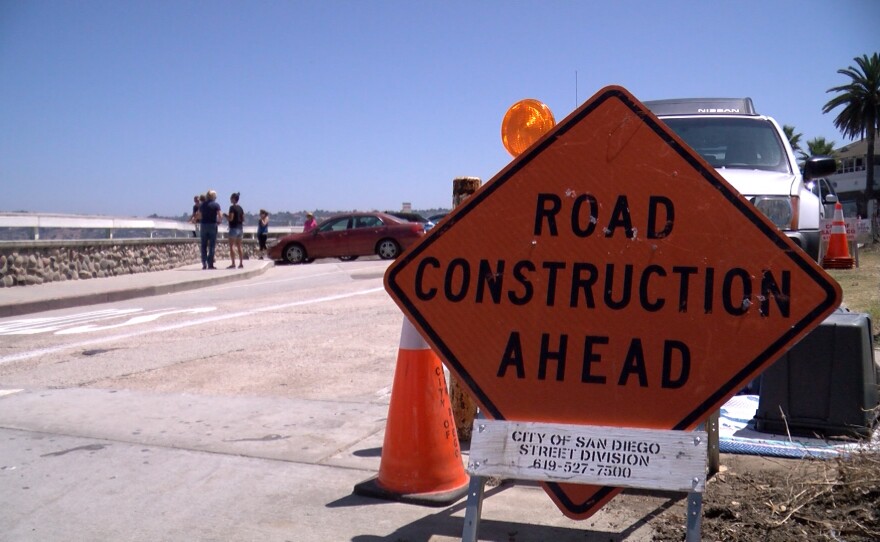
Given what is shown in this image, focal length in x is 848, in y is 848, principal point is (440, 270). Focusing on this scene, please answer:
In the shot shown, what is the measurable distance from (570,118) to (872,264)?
1589 cm

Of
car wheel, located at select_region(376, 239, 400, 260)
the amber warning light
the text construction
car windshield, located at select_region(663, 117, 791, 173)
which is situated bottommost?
car wheel, located at select_region(376, 239, 400, 260)

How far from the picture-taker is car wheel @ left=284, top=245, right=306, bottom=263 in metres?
25.1

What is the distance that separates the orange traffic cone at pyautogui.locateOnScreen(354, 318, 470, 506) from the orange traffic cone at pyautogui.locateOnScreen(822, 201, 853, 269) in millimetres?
12948

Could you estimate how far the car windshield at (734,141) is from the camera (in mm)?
7398

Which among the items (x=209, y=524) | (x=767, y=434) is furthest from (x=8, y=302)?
(x=767, y=434)

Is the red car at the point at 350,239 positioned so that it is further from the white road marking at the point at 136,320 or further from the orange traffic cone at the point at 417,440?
the orange traffic cone at the point at 417,440

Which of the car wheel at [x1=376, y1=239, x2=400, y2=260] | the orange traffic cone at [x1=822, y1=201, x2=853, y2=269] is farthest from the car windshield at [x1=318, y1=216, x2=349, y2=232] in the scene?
the orange traffic cone at [x1=822, y1=201, x2=853, y2=269]

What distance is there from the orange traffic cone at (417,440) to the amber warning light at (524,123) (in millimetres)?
1091

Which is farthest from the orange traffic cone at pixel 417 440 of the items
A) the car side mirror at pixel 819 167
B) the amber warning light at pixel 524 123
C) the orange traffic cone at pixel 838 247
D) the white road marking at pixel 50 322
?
the orange traffic cone at pixel 838 247

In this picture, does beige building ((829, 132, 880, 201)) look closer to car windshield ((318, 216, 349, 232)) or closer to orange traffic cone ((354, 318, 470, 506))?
car windshield ((318, 216, 349, 232))

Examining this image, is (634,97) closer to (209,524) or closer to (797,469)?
(797,469)

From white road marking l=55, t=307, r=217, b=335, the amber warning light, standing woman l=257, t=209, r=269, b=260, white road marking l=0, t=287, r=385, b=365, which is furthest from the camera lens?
standing woman l=257, t=209, r=269, b=260

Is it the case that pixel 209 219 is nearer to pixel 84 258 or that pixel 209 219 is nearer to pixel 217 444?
pixel 84 258

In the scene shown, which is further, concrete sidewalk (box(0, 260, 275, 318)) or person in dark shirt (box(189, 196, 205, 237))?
person in dark shirt (box(189, 196, 205, 237))
